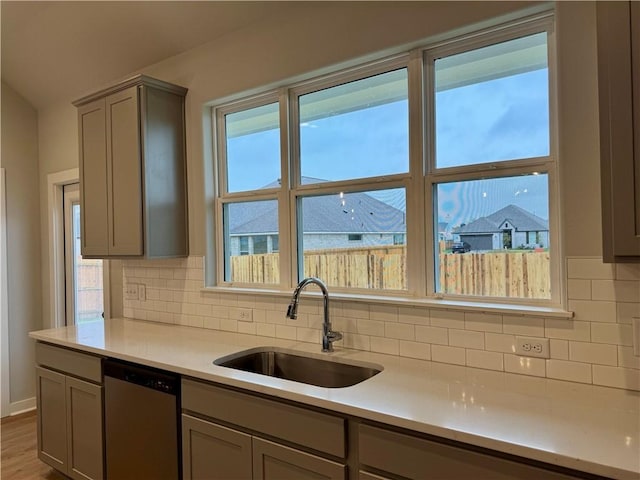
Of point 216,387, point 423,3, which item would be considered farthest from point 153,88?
point 216,387

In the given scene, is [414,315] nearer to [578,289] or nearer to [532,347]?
[532,347]

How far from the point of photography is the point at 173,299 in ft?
10.1

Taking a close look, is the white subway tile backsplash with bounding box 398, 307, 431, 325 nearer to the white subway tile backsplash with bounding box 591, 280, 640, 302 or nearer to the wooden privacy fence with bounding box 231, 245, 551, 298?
the wooden privacy fence with bounding box 231, 245, 551, 298

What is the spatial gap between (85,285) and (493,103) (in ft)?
12.6

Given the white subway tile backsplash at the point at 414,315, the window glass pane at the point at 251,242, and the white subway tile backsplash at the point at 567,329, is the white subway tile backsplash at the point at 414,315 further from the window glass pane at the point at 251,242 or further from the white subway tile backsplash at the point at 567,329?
the window glass pane at the point at 251,242

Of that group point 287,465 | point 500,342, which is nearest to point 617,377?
point 500,342

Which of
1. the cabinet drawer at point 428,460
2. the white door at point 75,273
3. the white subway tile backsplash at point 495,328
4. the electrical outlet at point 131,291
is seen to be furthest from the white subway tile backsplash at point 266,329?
the white door at point 75,273

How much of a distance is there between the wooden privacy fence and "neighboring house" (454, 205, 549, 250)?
1.8 inches

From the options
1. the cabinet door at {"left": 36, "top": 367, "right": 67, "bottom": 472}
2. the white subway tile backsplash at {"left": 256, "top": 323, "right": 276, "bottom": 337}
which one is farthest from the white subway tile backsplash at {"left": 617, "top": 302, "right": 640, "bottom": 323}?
the cabinet door at {"left": 36, "top": 367, "right": 67, "bottom": 472}

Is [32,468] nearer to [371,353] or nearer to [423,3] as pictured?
[371,353]

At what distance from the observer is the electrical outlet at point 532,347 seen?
1701 mm

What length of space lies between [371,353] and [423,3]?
5.51ft

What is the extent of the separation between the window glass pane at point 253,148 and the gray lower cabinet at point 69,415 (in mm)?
1422

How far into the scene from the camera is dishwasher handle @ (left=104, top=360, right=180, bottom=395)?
2.03m
